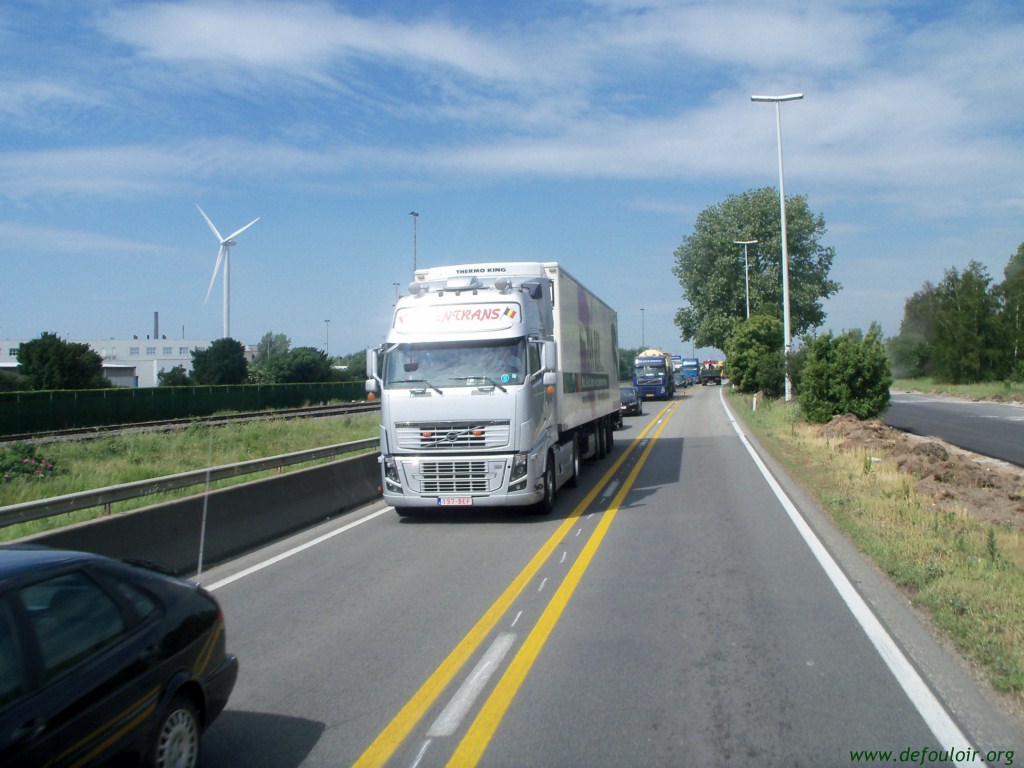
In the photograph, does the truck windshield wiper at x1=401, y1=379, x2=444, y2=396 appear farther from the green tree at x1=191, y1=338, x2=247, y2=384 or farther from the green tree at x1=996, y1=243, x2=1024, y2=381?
the green tree at x1=996, y1=243, x2=1024, y2=381

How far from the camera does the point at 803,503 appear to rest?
1436 cm

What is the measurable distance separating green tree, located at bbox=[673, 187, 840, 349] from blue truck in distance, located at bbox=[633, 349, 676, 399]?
17.5 meters

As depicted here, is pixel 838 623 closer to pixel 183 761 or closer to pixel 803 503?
pixel 183 761

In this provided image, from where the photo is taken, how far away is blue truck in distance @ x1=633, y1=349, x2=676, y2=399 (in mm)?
61562

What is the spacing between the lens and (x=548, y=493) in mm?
13859

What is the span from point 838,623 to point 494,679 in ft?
9.87

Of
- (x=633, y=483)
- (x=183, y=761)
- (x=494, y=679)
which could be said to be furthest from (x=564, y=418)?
(x=183, y=761)

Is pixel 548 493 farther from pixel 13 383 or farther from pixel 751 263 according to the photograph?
pixel 751 263

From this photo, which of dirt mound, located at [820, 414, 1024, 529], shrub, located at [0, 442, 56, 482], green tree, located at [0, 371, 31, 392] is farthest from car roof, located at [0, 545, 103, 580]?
green tree, located at [0, 371, 31, 392]

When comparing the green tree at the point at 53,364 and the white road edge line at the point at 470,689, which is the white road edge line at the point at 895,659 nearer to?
the white road edge line at the point at 470,689

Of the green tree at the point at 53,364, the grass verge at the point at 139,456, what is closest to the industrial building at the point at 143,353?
the green tree at the point at 53,364

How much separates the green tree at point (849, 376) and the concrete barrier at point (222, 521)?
18.6 meters

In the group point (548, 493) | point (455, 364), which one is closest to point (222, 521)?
point (455, 364)

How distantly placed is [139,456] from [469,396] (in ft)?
46.2
